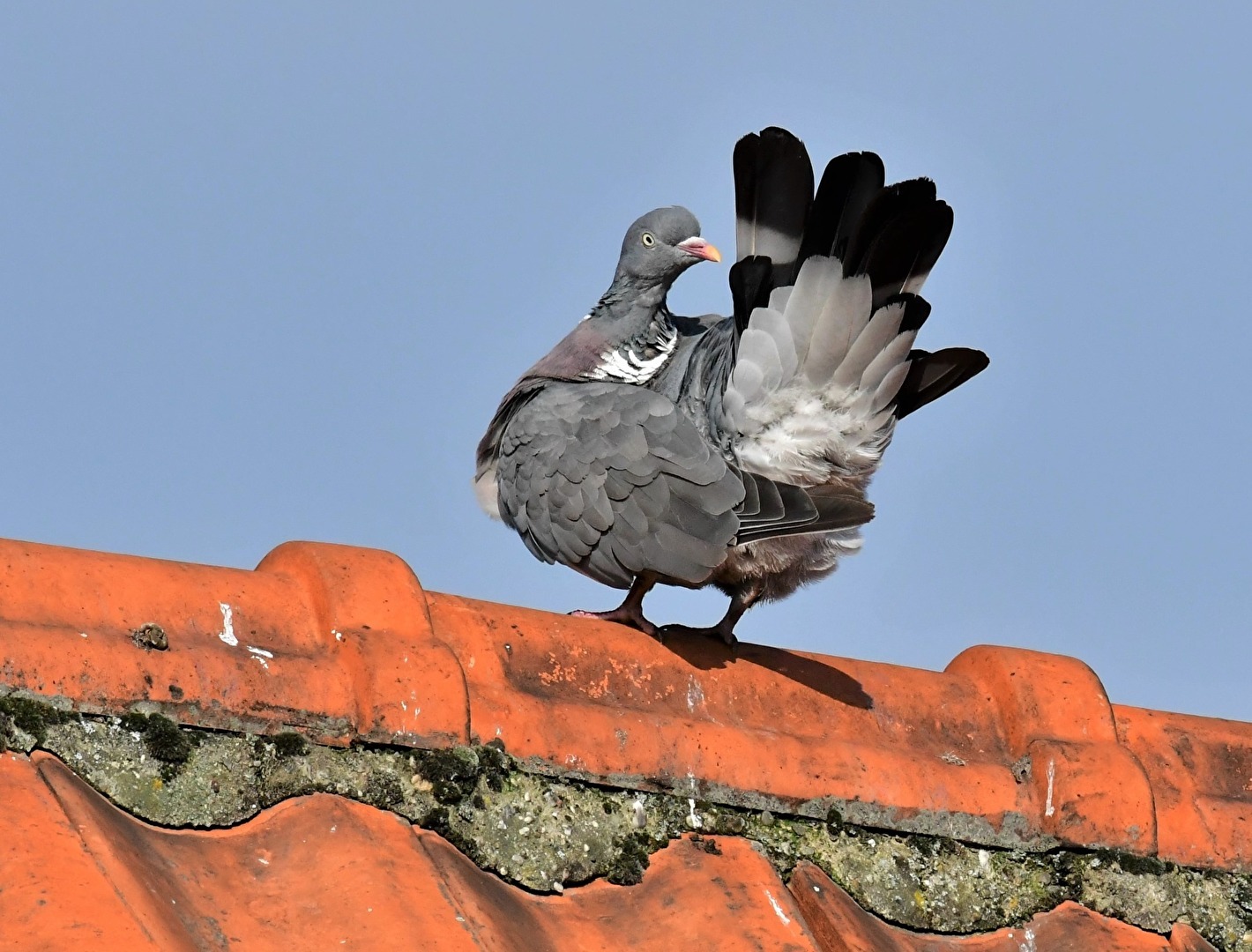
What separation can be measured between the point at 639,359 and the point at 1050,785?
1.73m

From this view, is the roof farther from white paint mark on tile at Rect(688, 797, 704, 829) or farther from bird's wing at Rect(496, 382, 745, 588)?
bird's wing at Rect(496, 382, 745, 588)

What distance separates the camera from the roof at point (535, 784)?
2297mm

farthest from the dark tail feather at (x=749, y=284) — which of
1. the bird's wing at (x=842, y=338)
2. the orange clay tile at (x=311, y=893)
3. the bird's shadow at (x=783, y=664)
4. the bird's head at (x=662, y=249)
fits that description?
the orange clay tile at (x=311, y=893)

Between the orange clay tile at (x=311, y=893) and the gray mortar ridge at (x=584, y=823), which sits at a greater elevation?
the gray mortar ridge at (x=584, y=823)

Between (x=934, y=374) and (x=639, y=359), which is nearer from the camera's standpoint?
(x=934, y=374)

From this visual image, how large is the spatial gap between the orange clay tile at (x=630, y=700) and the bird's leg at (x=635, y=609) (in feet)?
1.51

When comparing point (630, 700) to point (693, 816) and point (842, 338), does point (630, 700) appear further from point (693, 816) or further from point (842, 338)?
point (842, 338)

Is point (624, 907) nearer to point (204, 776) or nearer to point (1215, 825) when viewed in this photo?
point (204, 776)

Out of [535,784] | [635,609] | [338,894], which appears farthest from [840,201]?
[338,894]

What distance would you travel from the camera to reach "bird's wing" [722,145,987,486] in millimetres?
3807

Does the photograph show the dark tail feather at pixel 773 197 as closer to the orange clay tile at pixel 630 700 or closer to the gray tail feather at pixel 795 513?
the gray tail feather at pixel 795 513

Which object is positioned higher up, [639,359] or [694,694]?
[639,359]

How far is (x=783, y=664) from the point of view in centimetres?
349

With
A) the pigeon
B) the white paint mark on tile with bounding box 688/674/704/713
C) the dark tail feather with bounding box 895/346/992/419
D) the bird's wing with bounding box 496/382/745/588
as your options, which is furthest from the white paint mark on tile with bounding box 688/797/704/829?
the dark tail feather with bounding box 895/346/992/419
